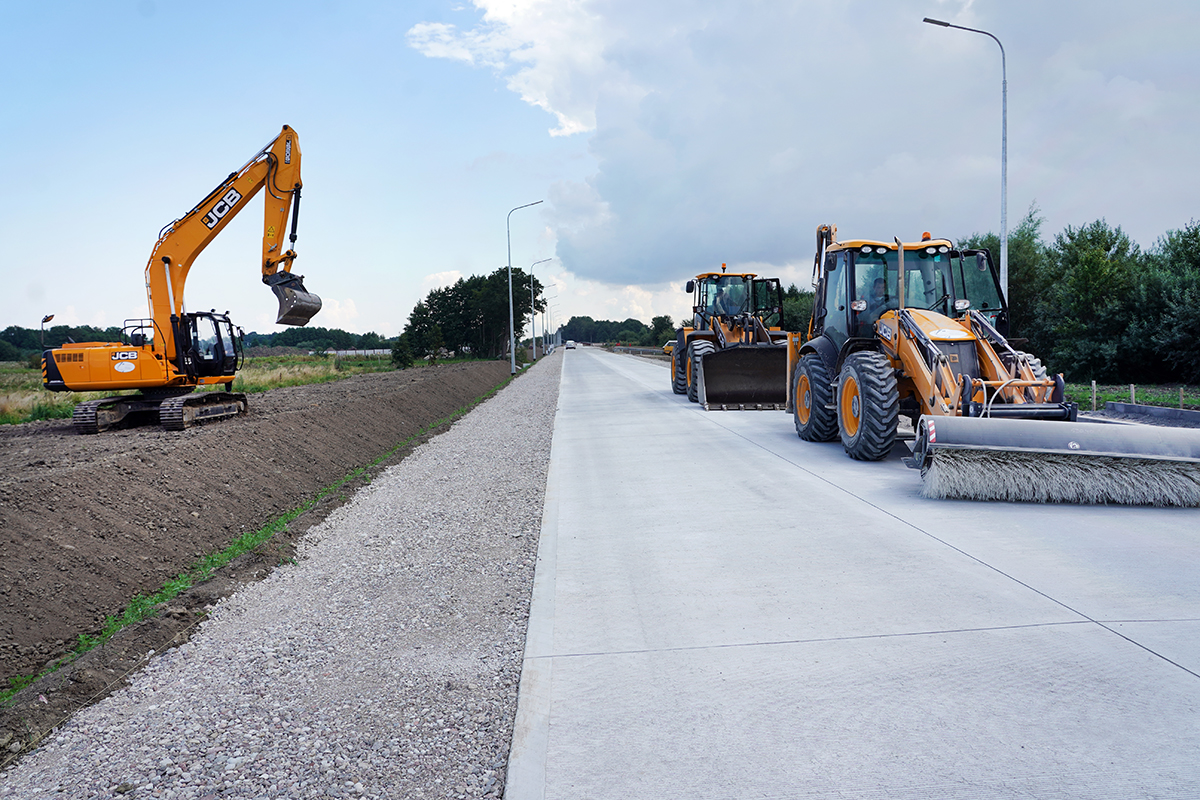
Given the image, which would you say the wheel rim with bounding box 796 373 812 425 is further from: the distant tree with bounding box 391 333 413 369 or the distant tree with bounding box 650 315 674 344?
the distant tree with bounding box 650 315 674 344

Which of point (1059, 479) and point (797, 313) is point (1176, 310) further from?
point (797, 313)

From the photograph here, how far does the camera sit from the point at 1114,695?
362 centimetres

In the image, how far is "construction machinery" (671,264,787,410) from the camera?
16.6 m

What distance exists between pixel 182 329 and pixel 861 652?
13.9 metres

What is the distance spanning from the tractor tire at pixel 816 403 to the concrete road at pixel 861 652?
12.3ft

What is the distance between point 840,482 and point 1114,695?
509 cm

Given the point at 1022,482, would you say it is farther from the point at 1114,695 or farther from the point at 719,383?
the point at 719,383

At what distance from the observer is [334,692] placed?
3.92m

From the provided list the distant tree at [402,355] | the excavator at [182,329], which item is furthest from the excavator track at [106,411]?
the distant tree at [402,355]

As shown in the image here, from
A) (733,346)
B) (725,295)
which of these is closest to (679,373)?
(725,295)

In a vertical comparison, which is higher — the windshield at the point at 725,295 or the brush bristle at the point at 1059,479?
the windshield at the point at 725,295

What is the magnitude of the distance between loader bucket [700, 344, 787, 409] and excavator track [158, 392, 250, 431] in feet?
32.1

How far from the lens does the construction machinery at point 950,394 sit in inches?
285

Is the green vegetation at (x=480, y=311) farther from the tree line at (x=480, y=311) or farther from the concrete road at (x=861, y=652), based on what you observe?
the concrete road at (x=861, y=652)
